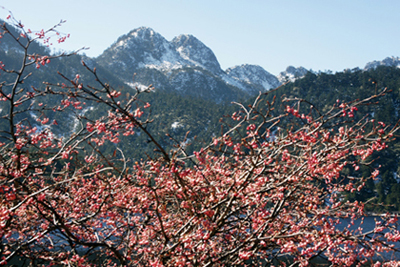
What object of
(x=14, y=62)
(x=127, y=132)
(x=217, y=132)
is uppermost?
(x=14, y=62)

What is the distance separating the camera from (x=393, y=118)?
13138 centimetres

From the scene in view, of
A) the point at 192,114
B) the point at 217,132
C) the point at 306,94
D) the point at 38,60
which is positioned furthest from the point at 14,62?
the point at 38,60

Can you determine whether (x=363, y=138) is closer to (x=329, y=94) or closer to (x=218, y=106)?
(x=329, y=94)

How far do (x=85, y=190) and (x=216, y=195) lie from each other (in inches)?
159

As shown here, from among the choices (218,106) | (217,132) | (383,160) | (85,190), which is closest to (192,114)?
(218,106)

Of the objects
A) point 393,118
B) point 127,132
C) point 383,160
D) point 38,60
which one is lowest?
point 383,160

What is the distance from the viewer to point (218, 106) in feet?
579

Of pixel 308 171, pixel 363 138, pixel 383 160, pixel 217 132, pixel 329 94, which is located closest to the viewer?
pixel 363 138

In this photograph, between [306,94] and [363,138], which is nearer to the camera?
[363,138]

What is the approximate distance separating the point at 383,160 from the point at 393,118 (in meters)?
29.9

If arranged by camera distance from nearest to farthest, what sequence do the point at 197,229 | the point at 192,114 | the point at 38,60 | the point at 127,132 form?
the point at 197,229, the point at 127,132, the point at 38,60, the point at 192,114

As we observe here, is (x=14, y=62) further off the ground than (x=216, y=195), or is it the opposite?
(x=14, y=62)

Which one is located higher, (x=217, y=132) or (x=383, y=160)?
(x=217, y=132)

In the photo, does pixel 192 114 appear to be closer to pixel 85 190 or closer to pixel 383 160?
pixel 383 160
